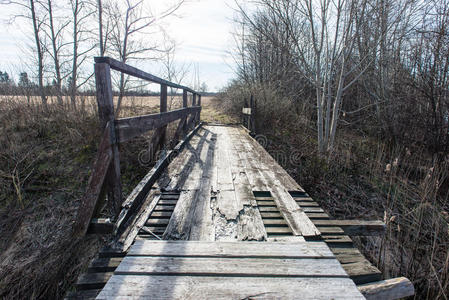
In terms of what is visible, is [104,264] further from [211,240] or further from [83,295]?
[211,240]

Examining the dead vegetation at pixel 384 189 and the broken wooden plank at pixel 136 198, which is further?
the dead vegetation at pixel 384 189

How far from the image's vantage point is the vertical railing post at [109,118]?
5.83 feet

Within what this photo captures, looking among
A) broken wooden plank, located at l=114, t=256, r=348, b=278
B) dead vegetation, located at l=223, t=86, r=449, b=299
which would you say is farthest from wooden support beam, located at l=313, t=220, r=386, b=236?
broken wooden plank, located at l=114, t=256, r=348, b=278

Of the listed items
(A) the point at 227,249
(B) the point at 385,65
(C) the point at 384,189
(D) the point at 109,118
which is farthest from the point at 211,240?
(B) the point at 385,65

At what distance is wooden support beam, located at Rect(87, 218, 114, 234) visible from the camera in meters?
A: 1.70

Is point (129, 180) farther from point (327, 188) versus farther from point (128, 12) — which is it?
point (128, 12)

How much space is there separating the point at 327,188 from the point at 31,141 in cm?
757

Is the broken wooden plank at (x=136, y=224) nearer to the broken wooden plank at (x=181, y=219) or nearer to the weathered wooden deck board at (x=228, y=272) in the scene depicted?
the weathered wooden deck board at (x=228, y=272)

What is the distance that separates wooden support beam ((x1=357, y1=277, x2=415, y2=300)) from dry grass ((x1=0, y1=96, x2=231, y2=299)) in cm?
290

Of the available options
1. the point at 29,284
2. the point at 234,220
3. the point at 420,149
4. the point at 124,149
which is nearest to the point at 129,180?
the point at 124,149

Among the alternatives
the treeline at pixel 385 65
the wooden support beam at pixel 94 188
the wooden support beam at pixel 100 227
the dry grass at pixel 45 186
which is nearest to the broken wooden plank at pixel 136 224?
the wooden support beam at pixel 100 227

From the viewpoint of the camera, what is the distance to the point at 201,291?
1.17 meters

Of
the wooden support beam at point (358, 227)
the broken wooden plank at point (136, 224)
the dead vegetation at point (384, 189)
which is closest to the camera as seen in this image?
the broken wooden plank at point (136, 224)

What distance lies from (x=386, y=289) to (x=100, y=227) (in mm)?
2236
